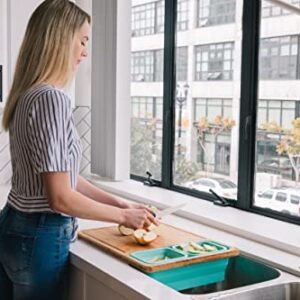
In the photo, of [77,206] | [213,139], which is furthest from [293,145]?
[77,206]

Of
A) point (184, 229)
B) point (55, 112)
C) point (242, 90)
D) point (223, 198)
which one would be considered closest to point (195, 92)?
point (242, 90)

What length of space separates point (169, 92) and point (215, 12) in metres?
0.48

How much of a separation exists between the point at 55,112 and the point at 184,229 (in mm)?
754

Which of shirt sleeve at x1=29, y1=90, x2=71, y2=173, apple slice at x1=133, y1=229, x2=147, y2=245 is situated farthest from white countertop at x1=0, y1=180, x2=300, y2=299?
shirt sleeve at x1=29, y1=90, x2=71, y2=173

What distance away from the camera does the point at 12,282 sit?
1613mm

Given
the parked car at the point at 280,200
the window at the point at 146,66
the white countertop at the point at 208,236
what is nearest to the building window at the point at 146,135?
the window at the point at 146,66

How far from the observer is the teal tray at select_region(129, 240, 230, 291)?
1541 millimetres

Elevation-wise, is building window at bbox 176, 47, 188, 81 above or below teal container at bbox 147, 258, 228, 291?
above

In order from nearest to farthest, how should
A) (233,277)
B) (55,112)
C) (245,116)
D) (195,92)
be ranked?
(55,112), (233,277), (245,116), (195,92)

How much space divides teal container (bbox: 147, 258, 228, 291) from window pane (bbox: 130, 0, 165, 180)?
1140mm

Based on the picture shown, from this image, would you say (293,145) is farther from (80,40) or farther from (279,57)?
(80,40)

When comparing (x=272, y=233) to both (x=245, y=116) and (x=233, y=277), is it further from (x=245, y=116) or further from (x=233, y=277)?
(x=245, y=116)

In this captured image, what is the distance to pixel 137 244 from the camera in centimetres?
170

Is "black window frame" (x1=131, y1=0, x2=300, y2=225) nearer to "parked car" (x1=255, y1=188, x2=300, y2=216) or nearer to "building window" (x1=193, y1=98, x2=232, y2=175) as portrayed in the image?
"parked car" (x1=255, y1=188, x2=300, y2=216)
